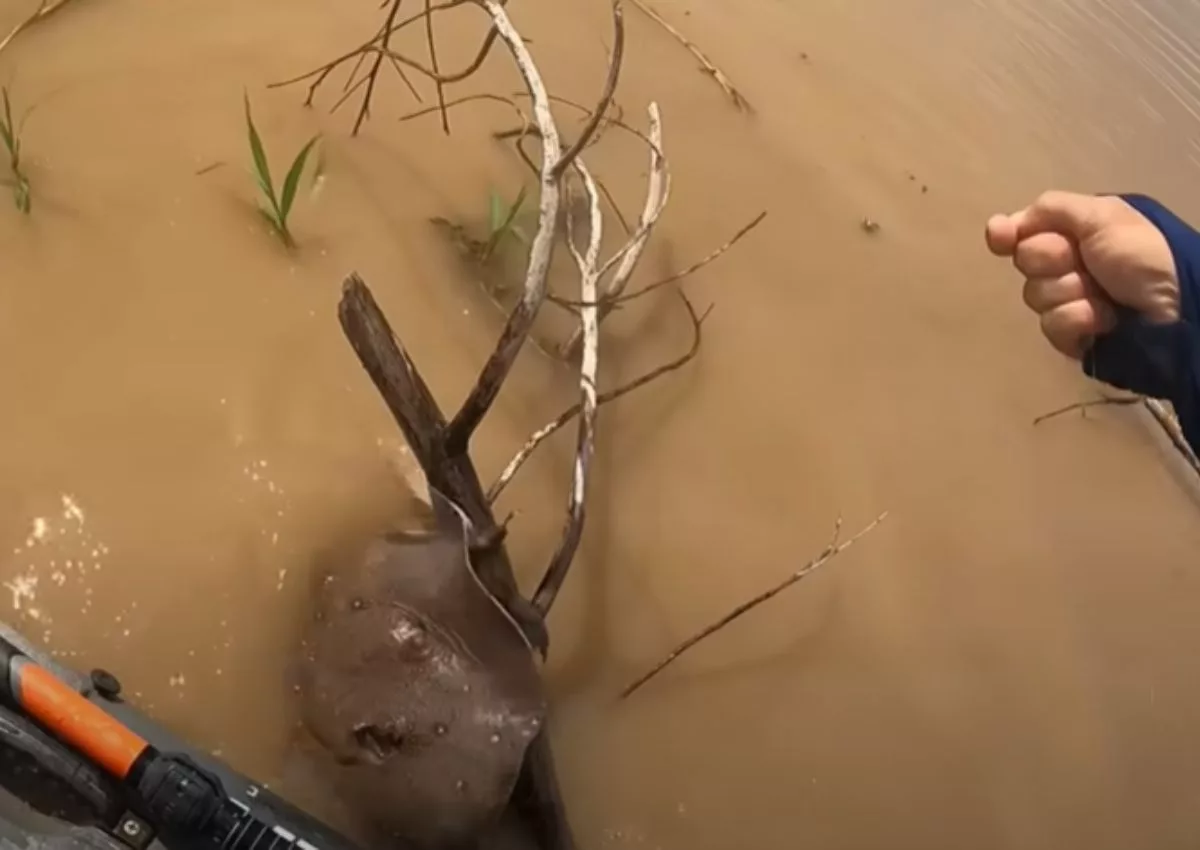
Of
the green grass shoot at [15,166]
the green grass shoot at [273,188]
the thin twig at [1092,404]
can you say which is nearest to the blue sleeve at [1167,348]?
the thin twig at [1092,404]

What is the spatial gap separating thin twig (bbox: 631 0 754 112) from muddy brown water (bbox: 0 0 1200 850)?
0.01 metres

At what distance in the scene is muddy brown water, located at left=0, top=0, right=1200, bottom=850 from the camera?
105cm

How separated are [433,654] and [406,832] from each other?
0.14 metres

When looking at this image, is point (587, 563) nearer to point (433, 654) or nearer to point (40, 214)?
point (433, 654)

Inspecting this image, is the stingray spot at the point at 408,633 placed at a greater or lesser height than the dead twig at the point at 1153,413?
lesser

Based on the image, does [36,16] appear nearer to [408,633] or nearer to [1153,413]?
[408,633]

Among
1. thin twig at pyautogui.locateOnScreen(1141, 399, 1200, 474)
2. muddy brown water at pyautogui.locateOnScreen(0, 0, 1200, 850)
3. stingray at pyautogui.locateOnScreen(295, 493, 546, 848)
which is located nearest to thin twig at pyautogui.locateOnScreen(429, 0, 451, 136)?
muddy brown water at pyautogui.locateOnScreen(0, 0, 1200, 850)

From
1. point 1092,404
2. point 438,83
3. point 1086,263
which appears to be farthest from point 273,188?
point 1092,404

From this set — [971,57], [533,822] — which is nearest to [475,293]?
[533,822]

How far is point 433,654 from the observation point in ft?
3.07

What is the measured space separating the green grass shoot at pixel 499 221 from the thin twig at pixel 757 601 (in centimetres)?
43

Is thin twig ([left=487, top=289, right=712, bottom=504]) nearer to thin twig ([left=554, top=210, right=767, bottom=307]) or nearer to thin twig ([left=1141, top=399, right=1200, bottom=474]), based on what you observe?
thin twig ([left=554, top=210, right=767, bottom=307])

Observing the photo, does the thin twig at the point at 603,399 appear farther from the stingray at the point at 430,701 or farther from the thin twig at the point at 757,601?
the thin twig at the point at 757,601

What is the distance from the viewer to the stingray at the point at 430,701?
3.00 ft
